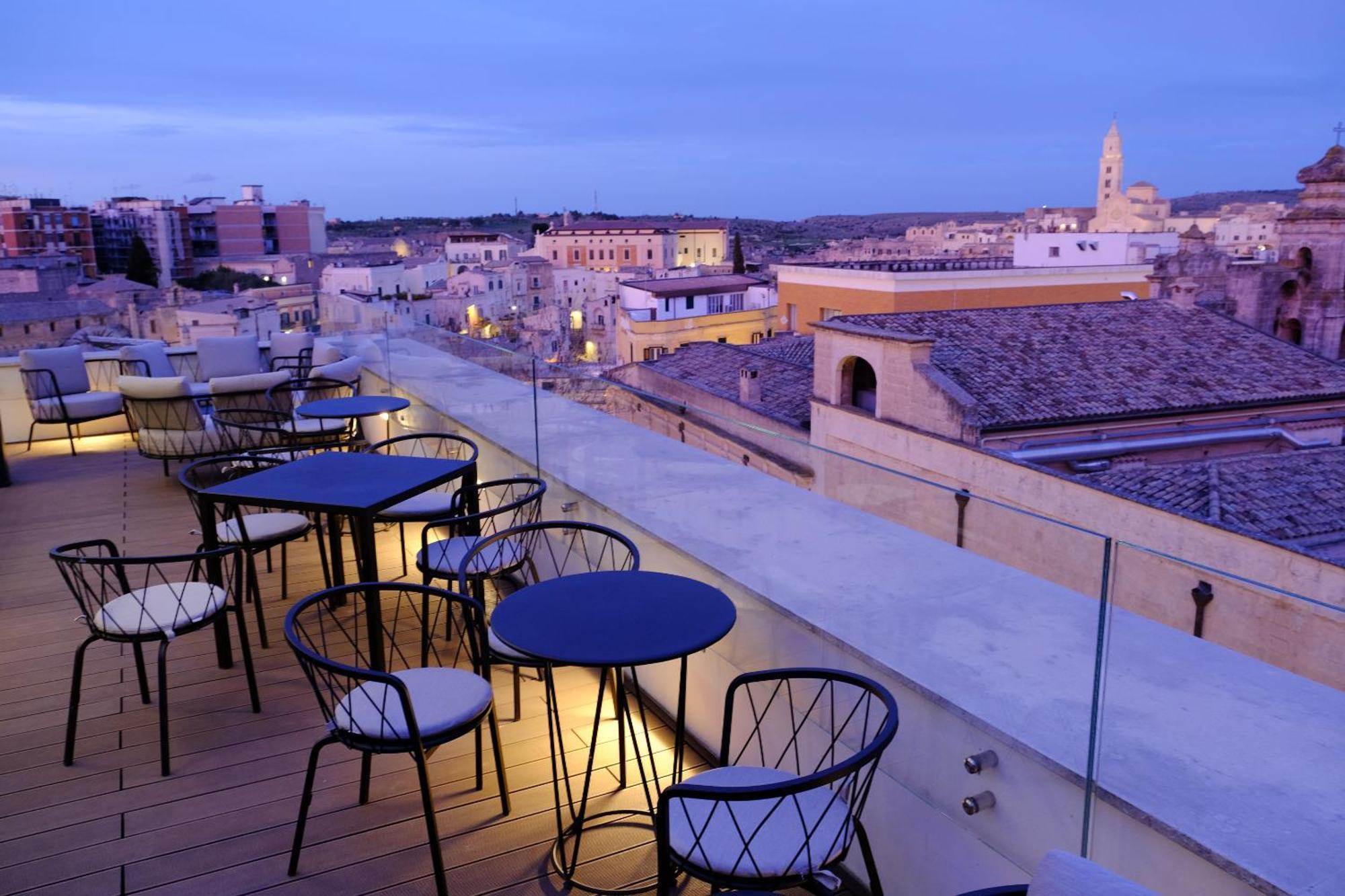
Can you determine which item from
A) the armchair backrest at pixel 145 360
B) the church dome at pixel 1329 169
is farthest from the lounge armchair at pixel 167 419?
the church dome at pixel 1329 169

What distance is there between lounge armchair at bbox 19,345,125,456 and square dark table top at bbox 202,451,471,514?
4.73 m

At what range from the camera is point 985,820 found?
198cm

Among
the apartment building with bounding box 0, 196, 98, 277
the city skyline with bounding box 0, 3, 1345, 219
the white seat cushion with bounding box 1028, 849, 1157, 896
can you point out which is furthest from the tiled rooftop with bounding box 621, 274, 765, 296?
the apartment building with bounding box 0, 196, 98, 277

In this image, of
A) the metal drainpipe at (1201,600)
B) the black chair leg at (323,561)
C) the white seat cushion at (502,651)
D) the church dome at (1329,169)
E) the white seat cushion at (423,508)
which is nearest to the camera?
the metal drainpipe at (1201,600)

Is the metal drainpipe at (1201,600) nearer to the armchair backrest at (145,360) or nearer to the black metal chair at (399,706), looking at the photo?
the black metal chair at (399,706)

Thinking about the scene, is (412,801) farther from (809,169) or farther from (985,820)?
(809,169)

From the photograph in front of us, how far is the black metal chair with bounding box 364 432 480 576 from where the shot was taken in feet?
13.0

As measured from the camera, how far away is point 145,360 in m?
7.95

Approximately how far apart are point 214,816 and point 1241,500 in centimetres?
1207

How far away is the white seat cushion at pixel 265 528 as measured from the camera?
12.9 ft

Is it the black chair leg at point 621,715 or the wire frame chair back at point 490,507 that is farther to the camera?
the wire frame chair back at point 490,507

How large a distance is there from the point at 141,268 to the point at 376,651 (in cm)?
5972

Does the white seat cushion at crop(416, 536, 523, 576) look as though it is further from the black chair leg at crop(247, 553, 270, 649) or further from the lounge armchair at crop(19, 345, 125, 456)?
the lounge armchair at crop(19, 345, 125, 456)

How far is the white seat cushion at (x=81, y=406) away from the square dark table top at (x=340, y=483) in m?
4.73
